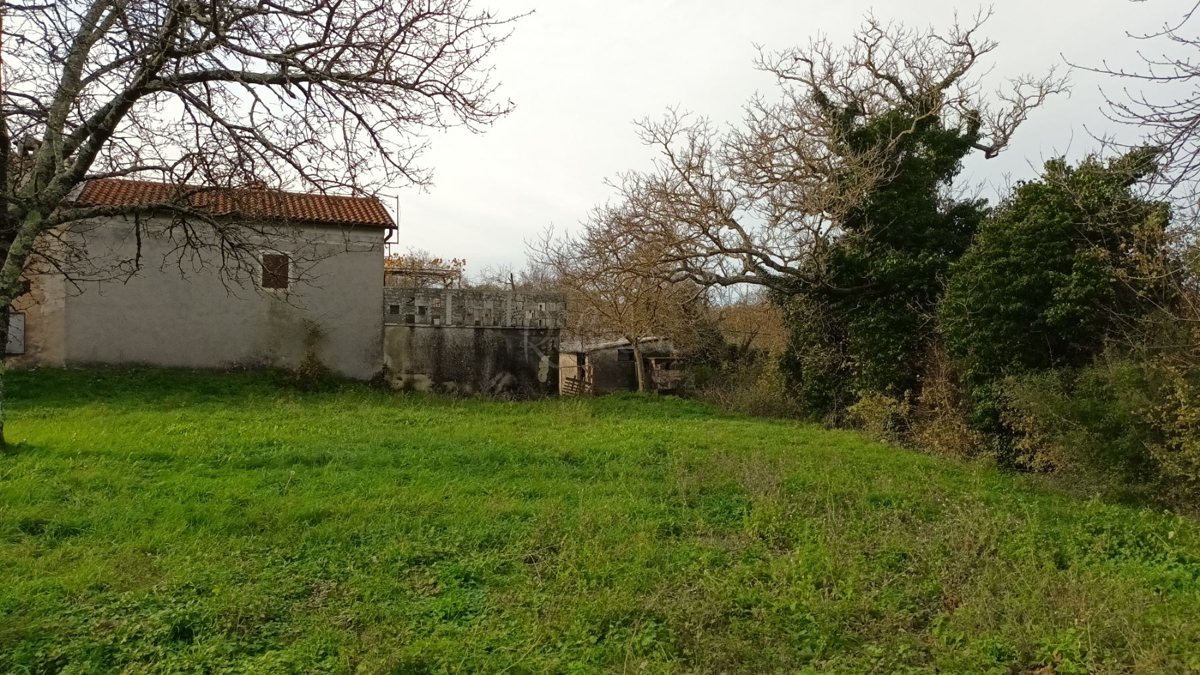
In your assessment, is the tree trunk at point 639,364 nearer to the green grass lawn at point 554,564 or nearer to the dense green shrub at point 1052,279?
the dense green shrub at point 1052,279

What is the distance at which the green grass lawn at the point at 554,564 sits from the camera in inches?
163

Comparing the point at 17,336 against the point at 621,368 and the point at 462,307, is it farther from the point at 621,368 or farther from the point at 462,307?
the point at 621,368

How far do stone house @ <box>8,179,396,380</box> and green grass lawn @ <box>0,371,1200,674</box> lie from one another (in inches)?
283

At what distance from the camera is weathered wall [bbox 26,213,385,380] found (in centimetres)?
1600

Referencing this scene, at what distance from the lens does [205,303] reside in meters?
16.8

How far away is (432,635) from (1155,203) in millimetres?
9604

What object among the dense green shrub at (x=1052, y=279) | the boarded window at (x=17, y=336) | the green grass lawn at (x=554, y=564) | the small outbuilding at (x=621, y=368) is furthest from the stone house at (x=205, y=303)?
the dense green shrub at (x=1052, y=279)

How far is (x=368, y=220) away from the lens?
18.0 meters

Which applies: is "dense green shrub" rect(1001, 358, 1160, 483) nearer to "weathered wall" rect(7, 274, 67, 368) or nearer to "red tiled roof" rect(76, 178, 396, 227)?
"red tiled roof" rect(76, 178, 396, 227)

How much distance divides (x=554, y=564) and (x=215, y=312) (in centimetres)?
1457

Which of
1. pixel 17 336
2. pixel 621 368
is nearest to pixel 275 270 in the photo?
pixel 17 336

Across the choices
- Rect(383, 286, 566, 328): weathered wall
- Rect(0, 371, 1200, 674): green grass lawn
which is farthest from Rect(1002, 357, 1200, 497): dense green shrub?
Rect(383, 286, 566, 328): weathered wall

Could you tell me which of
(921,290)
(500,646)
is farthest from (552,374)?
(500,646)

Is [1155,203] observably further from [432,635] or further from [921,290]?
[432,635]
